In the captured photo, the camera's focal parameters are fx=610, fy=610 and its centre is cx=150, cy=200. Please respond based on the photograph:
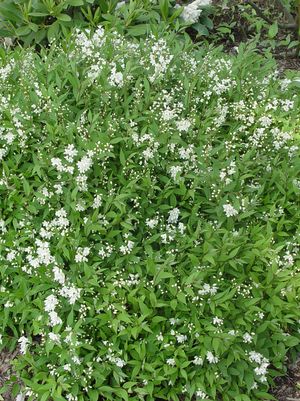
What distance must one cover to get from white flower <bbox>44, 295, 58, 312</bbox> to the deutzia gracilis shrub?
21 millimetres

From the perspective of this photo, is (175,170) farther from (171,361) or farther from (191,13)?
(191,13)

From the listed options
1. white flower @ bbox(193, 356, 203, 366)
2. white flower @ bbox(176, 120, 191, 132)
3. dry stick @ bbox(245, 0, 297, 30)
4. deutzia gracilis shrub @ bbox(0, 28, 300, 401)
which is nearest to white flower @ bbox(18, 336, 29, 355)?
deutzia gracilis shrub @ bbox(0, 28, 300, 401)

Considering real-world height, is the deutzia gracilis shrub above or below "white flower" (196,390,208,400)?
above

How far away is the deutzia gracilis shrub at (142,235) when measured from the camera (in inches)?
159

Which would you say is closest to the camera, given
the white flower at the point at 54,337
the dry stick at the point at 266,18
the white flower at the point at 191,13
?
the white flower at the point at 54,337

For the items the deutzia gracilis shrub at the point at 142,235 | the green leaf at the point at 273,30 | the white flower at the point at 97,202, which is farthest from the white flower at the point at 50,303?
the green leaf at the point at 273,30

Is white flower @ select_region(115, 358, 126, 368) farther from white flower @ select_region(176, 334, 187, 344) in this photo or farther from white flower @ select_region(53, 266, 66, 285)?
white flower @ select_region(53, 266, 66, 285)

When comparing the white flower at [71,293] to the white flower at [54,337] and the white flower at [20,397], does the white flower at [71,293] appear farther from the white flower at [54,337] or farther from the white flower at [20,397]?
the white flower at [20,397]

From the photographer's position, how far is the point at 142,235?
444 centimetres

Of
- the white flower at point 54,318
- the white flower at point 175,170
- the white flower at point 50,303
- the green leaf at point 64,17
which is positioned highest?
the green leaf at point 64,17

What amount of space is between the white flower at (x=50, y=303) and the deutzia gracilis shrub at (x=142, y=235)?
0.07 feet

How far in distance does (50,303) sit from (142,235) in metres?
0.85

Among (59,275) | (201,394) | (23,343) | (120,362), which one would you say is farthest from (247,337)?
(23,343)

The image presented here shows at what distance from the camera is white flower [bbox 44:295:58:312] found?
13.1 feet
